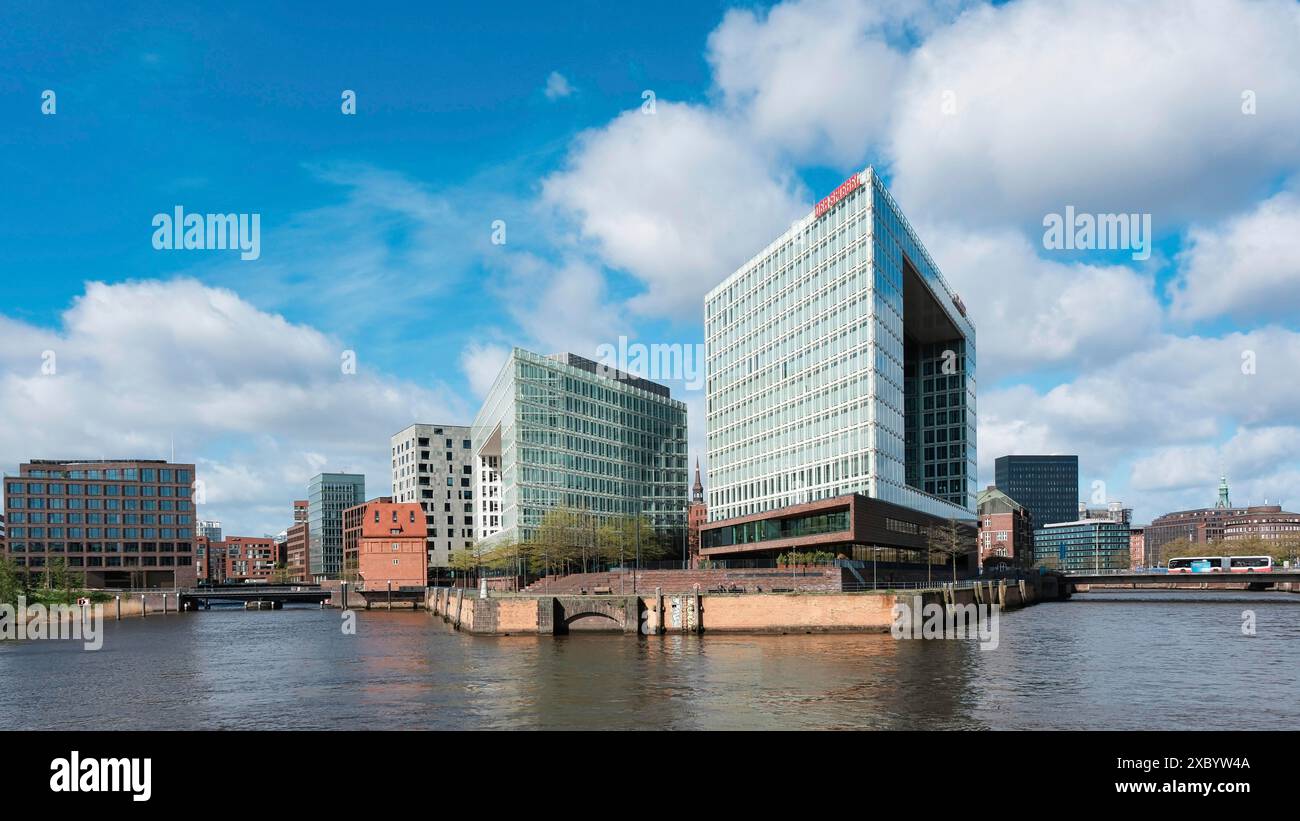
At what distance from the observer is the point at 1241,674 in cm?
5316

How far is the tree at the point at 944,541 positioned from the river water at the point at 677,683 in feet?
133

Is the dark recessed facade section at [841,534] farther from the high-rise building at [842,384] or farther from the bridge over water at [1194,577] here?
the bridge over water at [1194,577]

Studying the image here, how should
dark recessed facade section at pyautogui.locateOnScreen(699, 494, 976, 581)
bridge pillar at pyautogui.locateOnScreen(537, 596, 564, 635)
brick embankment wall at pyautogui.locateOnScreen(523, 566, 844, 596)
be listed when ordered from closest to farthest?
bridge pillar at pyautogui.locateOnScreen(537, 596, 564, 635) → brick embankment wall at pyautogui.locateOnScreen(523, 566, 844, 596) → dark recessed facade section at pyautogui.locateOnScreen(699, 494, 976, 581)

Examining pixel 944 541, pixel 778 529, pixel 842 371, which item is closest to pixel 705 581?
pixel 778 529

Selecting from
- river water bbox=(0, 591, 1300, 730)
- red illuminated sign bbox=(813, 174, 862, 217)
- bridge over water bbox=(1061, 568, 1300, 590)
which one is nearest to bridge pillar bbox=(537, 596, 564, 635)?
river water bbox=(0, 591, 1300, 730)

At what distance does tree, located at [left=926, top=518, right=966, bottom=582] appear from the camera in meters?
128

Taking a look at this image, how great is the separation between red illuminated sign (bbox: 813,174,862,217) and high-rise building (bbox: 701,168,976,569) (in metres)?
0.21

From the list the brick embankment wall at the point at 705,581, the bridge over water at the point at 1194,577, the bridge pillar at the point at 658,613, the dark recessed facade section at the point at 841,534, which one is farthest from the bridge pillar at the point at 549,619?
the bridge over water at the point at 1194,577

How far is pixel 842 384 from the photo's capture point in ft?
375

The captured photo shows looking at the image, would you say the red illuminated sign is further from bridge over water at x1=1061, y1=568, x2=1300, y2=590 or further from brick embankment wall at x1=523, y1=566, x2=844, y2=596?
bridge over water at x1=1061, y1=568, x2=1300, y2=590
